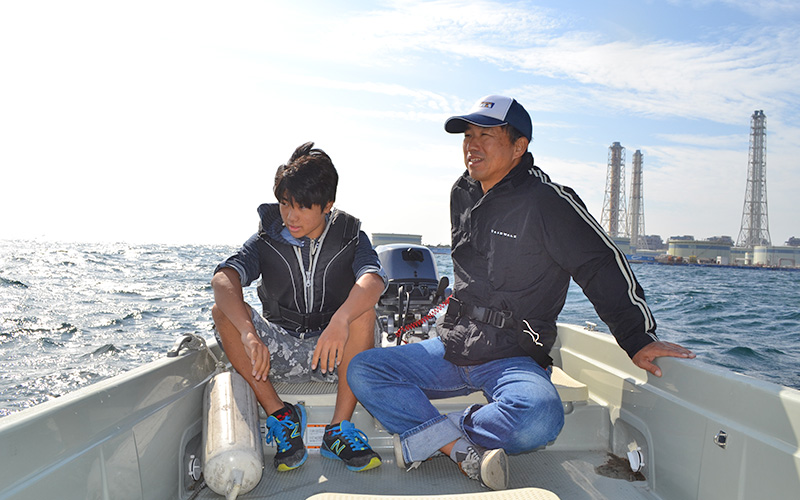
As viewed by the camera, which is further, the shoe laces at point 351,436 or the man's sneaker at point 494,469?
the shoe laces at point 351,436

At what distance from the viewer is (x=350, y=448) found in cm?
219

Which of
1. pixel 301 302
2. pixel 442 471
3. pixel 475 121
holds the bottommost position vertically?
pixel 442 471

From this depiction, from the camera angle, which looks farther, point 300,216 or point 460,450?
point 300,216

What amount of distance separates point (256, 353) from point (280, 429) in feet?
1.12

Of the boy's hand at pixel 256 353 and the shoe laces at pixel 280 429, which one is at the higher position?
the boy's hand at pixel 256 353

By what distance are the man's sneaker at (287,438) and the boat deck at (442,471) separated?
47mm

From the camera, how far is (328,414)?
2.50 m

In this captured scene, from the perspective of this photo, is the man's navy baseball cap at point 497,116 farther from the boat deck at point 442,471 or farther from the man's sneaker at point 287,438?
the man's sneaker at point 287,438

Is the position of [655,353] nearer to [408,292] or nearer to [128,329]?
[408,292]

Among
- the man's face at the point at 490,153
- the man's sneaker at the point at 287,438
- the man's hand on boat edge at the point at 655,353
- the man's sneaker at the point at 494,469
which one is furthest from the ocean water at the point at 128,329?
the man's sneaker at the point at 287,438

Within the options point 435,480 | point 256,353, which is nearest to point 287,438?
point 256,353

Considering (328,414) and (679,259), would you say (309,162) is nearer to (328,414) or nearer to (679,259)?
(328,414)

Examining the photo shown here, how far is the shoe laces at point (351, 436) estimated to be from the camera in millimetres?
2201

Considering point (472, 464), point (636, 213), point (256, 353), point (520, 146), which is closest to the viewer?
point (472, 464)
